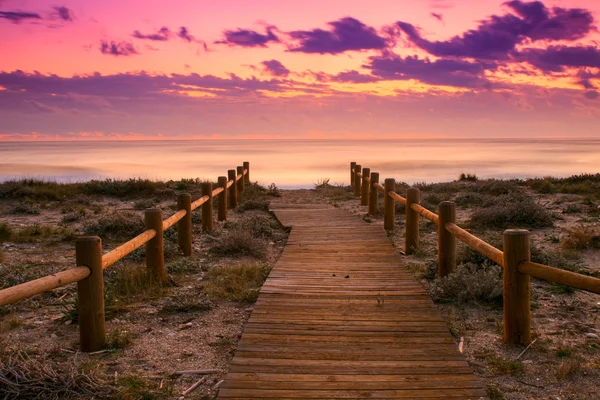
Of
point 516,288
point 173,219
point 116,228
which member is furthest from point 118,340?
point 116,228

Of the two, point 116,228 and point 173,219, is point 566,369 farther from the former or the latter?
point 116,228

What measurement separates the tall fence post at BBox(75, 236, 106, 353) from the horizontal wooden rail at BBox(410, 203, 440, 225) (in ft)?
15.1

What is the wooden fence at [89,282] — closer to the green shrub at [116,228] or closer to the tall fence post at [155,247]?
the tall fence post at [155,247]

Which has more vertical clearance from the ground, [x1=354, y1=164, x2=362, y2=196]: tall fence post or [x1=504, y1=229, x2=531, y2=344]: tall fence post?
[x1=354, y1=164, x2=362, y2=196]: tall fence post

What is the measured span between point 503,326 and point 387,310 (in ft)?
4.02

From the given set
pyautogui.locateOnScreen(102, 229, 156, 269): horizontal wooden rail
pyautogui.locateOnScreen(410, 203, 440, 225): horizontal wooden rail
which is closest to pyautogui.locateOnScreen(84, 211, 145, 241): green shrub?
pyautogui.locateOnScreen(102, 229, 156, 269): horizontal wooden rail

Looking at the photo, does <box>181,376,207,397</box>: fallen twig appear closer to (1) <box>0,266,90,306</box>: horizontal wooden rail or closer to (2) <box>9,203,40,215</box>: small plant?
(1) <box>0,266,90,306</box>: horizontal wooden rail

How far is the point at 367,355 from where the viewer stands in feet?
15.3

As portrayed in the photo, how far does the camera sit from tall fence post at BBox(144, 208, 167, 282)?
710 centimetres

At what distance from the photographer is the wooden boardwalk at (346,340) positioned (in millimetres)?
4031

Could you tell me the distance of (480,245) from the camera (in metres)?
5.69

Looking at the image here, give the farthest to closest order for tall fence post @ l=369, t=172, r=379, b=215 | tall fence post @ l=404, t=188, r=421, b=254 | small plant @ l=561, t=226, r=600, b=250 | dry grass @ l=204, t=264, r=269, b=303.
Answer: tall fence post @ l=369, t=172, r=379, b=215, tall fence post @ l=404, t=188, r=421, b=254, small plant @ l=561, t=226, r=600, b=250, dry grass @ l=204, t=264, r=269, b=303

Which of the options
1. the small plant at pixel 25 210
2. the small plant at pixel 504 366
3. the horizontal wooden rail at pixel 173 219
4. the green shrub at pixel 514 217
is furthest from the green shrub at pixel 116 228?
the small plant at pixel 504 366

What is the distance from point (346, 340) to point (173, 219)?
3.92 meters
